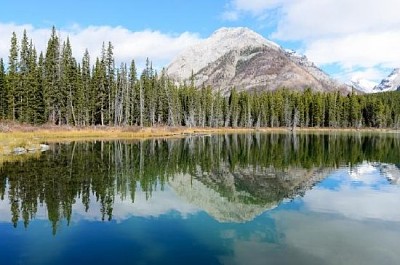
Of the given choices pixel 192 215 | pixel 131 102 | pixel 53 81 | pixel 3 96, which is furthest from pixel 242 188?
pixel 131 102

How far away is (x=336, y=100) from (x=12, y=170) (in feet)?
550

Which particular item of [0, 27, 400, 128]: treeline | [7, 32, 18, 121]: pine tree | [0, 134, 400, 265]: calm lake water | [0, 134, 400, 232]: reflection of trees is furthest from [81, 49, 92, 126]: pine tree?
[0, 134, 400, 265]: calm lake water

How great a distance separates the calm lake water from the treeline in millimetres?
57672

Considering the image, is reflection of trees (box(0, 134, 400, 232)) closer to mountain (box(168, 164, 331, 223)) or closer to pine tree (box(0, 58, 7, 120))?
mountain (box(168, 164, 331, 223))

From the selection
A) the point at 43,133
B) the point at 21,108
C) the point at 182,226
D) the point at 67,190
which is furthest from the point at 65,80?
the point at 182,226

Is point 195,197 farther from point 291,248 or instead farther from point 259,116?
point 259,116

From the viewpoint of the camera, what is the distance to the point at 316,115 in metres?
179

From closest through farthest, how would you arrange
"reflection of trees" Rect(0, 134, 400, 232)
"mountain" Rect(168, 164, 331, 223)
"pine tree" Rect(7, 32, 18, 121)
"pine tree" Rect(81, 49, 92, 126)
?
"mountain" Rect(168, 164, 331, 223) → "reflection of trees" Rect(0, 134, 400, 232) → "pine tree" Rect(7, 32, 18, 121) → "pine tree" Rect(81, 49, 92, 126)

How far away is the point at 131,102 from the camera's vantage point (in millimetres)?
123688

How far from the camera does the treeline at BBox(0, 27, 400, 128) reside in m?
90.5

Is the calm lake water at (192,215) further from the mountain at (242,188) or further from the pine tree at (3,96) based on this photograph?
the pine tree at (3,96)

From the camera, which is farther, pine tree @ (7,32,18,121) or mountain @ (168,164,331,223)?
pine tree @ (7,32,18,121)

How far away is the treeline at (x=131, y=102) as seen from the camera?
297 feet

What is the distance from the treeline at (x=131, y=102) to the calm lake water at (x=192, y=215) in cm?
5767
